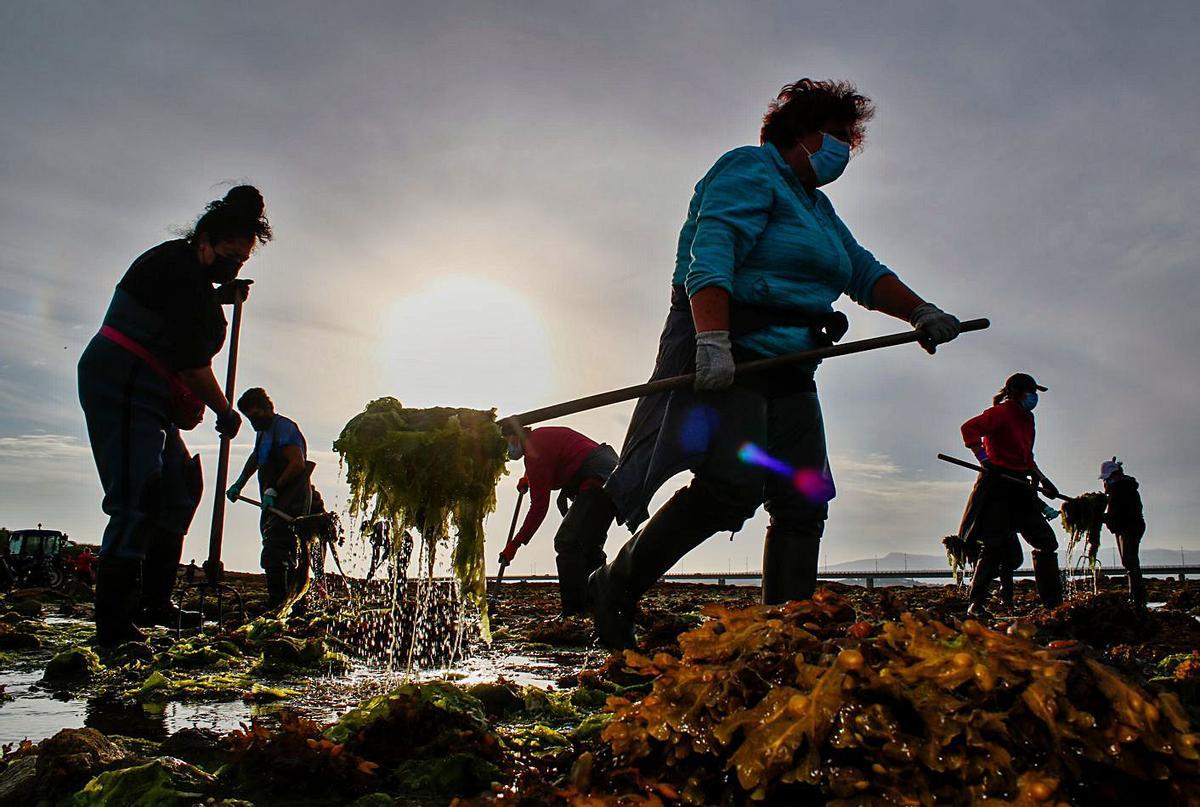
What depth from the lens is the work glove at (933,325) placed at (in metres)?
4.12

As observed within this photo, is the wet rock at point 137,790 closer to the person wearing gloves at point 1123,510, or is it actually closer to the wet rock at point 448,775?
the wet rock at point 448,775

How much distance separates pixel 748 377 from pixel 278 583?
7.13 metres

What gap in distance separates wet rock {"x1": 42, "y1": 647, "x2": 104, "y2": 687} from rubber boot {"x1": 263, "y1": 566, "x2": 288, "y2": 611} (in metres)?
4.49

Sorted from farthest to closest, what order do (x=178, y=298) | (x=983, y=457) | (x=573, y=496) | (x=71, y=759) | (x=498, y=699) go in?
(x=983, y=457), (x=573, y=496), (x=178, y=298), (x=498, y=699), (x=71, y=759)

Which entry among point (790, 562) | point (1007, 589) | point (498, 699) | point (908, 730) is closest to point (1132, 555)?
point (1007, 589)

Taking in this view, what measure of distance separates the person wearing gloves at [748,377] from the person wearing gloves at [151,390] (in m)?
2.67

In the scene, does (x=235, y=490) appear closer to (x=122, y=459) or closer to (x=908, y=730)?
(x=122, y=459)

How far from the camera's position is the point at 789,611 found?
2.20 m

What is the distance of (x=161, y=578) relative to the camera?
529cm

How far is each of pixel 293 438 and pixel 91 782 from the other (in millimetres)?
7289

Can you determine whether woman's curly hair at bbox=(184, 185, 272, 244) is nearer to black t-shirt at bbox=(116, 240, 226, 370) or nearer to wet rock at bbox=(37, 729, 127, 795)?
black t-shirt at bbox=(116, 240, 226, 370)

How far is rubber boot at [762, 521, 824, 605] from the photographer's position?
3.49m

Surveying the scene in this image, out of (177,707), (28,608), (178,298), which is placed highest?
(178,298)

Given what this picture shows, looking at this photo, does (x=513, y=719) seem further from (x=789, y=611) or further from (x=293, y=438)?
(x=293, y=438)
